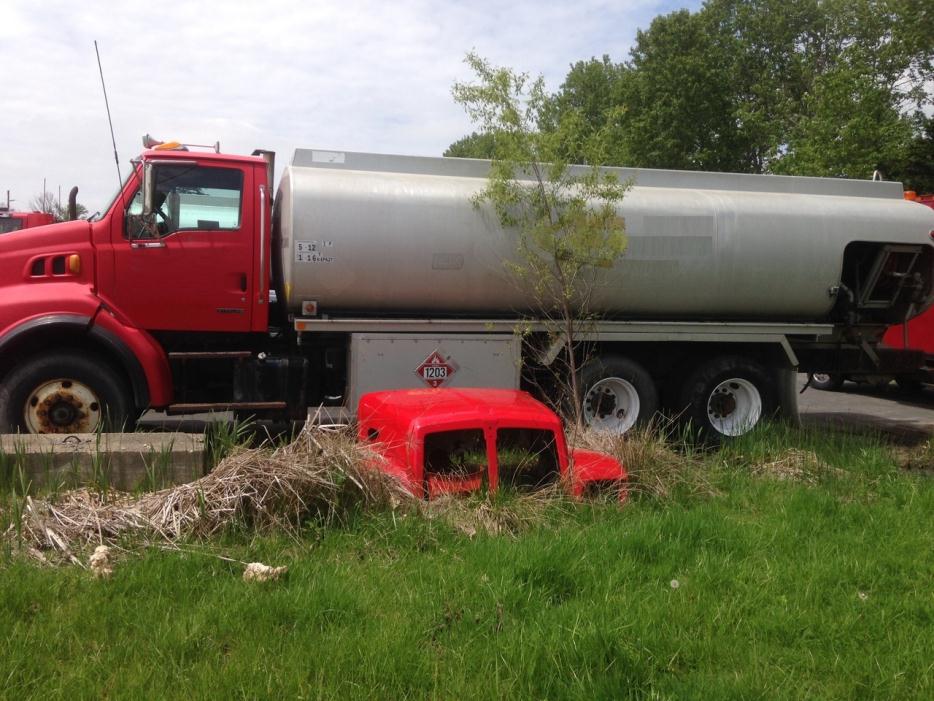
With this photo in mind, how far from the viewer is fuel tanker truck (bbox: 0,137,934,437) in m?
7.55

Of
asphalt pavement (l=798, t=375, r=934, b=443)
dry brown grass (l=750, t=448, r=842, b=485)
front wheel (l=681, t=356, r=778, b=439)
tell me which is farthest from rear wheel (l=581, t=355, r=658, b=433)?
asphalt pavement (l=798, t=375, r=934, b=443)

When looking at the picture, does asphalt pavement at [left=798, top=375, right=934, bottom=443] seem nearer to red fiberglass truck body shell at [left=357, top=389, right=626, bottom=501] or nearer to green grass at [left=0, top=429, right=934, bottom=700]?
red fiberglass truck body shell at [left=357, top=389, right=626, bottom=501]

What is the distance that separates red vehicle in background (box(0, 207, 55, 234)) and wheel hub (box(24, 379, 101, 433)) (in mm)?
11650

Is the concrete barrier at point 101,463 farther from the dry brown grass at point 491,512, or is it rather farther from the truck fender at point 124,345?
the truck fender at point 124,345

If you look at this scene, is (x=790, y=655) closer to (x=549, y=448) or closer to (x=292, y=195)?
(x=549, y=448)

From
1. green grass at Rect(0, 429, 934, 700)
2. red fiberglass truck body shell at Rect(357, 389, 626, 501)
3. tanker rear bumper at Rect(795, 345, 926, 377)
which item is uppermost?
tanker rear bumper at Rect(795, 345, 926, 377)

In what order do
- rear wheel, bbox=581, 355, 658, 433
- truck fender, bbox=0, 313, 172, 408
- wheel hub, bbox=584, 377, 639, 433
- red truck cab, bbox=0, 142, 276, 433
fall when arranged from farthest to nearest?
1. wheel hub, bbox=584, 377, 639, 433
2. rear wheel, bbox=581, 355, 658, 433
3. red truck cab, bbox=0, 142, 276, 433
4. truck fender, bbox=0, 313, 172, 408

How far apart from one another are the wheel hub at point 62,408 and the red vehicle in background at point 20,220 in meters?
11.7

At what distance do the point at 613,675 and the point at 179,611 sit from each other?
193 centimetres

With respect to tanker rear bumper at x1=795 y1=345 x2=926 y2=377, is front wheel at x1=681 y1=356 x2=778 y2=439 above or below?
below

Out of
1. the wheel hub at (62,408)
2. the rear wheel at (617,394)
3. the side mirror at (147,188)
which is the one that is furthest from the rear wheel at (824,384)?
the wheel hub at (62,408)

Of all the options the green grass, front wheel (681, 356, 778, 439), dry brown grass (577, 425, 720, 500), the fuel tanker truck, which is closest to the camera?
the green grass

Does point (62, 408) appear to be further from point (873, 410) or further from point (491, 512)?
point (873, 410)

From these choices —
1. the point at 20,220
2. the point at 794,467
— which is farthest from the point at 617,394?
the point at 20,220
